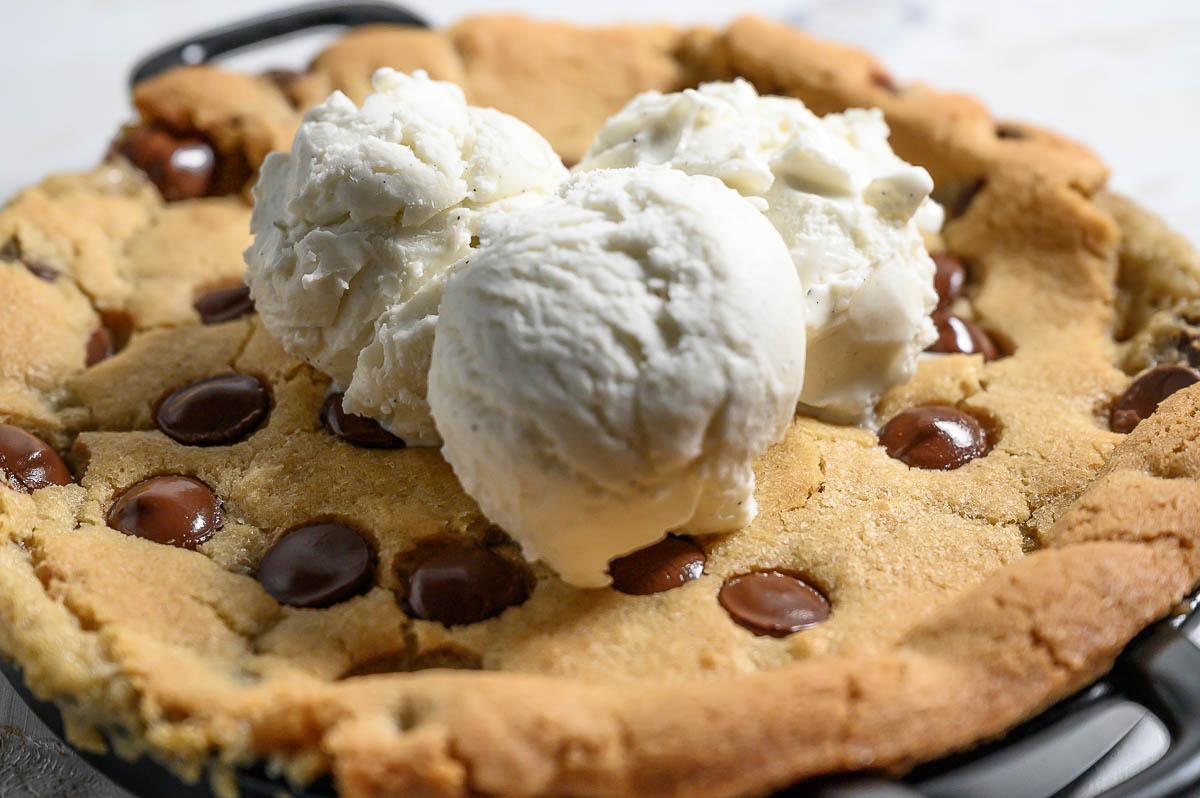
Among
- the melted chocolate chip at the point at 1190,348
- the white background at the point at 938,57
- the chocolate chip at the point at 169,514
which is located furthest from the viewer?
the white background at the point at 938,57

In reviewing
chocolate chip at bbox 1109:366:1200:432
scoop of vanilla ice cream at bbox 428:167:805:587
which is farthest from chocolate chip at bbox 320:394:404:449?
chocolate chip at bbox 1109:366:1200:432

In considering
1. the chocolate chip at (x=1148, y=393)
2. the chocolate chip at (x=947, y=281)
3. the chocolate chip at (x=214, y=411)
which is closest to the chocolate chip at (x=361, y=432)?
the chocolate chip at (x=214, y=411)

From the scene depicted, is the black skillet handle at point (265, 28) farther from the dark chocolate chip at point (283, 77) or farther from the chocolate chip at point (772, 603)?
the chocolate chip at point (772, 603)

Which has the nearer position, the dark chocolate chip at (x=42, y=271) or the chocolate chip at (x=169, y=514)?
the chocolate chip at (x=169, y=514)

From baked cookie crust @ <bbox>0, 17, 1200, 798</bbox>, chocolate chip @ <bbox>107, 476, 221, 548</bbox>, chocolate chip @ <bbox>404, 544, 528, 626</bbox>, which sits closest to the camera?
baked cookie crust @ <bbox>0, 17, 1200, 798</bbox>

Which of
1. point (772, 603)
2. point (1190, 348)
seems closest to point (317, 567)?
point (772, 603)

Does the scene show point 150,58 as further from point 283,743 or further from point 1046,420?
point 1046,420

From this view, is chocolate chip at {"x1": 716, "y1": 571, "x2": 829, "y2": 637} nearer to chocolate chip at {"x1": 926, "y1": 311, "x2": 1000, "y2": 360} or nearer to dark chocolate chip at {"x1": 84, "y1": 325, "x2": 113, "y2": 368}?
chocolate chip at {"x1": 926, "y1": 311, "x2": 1000, "y2": 360}
